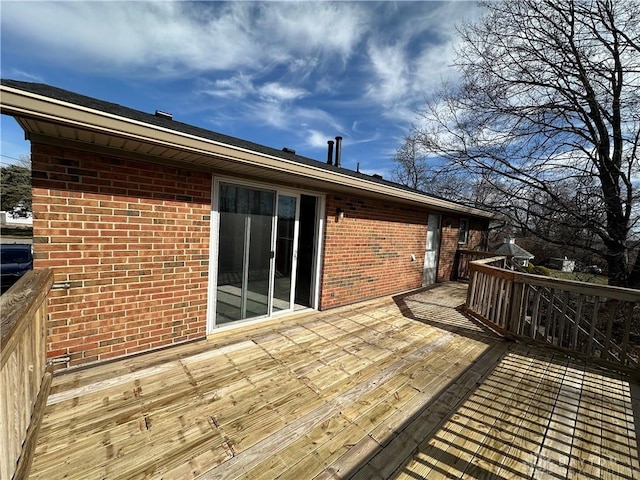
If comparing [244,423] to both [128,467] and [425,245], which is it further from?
[425,245]

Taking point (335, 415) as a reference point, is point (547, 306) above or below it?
above

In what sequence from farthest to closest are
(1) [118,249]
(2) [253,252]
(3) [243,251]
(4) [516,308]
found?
(4) [516,308] → (2) [253,252] → (3) [243,251] → (1) [118,249]

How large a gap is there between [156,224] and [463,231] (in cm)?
918

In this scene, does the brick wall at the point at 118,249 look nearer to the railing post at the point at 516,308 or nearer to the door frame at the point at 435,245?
the railing post at the point at 516,308

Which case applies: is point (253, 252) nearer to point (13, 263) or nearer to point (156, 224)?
point (156, 224)

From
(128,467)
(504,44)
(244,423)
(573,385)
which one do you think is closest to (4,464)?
(128,467)

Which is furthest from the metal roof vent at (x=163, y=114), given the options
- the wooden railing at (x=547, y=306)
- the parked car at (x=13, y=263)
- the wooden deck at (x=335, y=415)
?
the wooden railing at (x=547, y=306)

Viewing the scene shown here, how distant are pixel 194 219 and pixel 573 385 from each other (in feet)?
14.9

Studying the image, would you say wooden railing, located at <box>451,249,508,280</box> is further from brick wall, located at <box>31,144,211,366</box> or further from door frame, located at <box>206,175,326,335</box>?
brick wall, located at <box>31,144,211,366</box>

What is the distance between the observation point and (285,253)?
4402mm

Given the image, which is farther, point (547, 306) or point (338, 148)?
point (338, 148)

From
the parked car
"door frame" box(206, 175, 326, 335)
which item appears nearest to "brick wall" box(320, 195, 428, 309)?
"door frame" box(206, 175, 326, 335)

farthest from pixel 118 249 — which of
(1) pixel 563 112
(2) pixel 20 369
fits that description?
(1) pixel 563 112

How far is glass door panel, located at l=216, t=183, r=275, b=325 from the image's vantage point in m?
3.64
